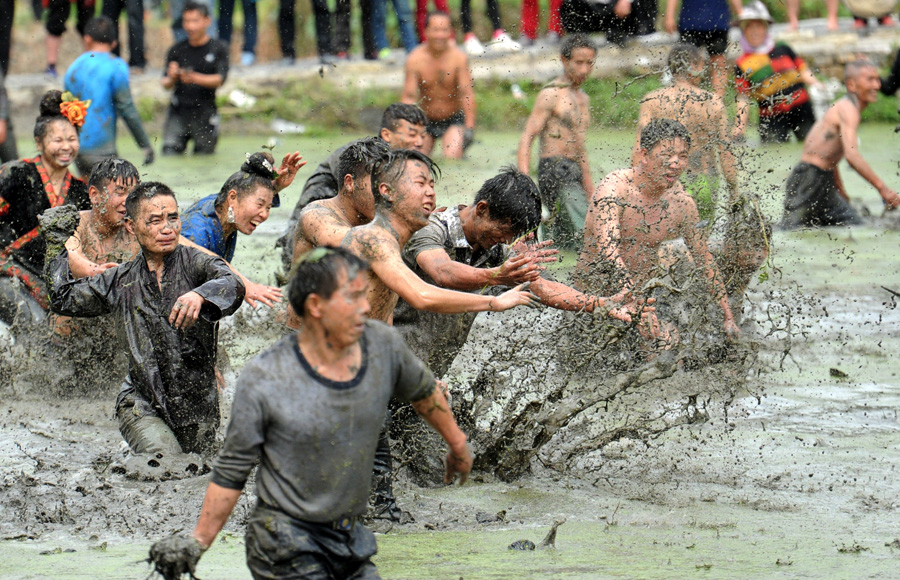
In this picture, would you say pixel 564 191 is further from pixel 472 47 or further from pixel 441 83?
pixel 472 47

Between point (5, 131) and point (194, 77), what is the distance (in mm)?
3367

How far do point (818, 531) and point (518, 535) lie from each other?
1132mm

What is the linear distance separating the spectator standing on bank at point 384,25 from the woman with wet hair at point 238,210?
8606 mm

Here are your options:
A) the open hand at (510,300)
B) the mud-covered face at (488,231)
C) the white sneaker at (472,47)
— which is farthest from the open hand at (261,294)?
the white sneaker at (472,47)

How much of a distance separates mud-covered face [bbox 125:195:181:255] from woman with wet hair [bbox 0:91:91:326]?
1.62 meters

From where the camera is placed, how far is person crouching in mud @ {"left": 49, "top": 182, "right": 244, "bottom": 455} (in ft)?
16.3

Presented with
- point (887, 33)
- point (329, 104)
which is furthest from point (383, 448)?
point (887, 33)

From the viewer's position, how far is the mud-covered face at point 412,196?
14.7 feet

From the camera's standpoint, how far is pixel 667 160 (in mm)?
6469

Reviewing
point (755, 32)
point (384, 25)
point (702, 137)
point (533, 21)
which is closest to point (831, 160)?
point (755, 32)

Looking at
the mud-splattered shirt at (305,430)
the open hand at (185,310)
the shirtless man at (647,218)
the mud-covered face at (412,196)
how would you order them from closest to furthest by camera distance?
the mud-splattered shirt at (305,430) < the mud-covered face at (412,196) < the open hand at (185,310) < the shirtless man at (647,218)

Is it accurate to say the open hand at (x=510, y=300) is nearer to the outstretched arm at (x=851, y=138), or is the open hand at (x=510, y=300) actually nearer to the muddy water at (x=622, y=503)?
the muddy water at (x=622, y=503)

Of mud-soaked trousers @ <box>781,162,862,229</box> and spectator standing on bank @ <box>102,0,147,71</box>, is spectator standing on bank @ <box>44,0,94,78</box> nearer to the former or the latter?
spectator standing on bank @ <box>102,0,147,71</box>

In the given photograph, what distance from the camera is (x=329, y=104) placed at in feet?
48.3
